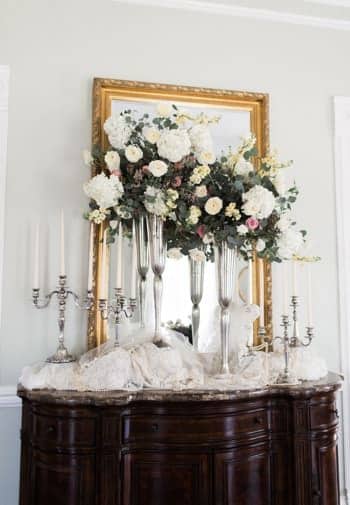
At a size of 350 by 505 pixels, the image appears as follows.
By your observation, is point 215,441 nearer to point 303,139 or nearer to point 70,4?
point 303,139

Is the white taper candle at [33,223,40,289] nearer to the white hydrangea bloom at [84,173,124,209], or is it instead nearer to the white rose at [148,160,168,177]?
the white hydrangea bloom at [84,173,124,209]

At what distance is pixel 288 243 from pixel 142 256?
73 centimetres

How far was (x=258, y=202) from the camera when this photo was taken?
207 cm

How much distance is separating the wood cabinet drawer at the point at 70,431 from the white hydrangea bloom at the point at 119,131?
1.28 m

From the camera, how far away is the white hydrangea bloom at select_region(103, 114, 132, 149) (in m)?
2.24

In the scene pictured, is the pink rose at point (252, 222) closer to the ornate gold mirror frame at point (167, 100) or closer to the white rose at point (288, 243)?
the white rose at point (288, 243)

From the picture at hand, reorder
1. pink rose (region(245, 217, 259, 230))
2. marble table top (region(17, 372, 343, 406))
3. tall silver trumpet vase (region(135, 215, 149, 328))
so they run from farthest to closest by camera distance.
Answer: tall silver trumpet vase (region(135, 215, 149, 328)) → pink rose (region(245, 217, 259, 230)) → marble table top (region(17, 372, 343, 406))

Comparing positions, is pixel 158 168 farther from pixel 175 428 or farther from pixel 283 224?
pixel 175 428

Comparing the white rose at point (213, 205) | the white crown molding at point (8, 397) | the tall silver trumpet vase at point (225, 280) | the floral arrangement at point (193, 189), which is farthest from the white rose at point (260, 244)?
the white crown molding at point (8, 397)

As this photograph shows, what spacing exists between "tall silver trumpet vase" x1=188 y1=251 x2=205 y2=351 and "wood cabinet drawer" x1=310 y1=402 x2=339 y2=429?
26.4 inches

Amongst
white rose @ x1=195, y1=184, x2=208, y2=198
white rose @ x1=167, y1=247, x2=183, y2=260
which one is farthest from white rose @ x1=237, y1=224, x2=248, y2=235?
white rose @ x1=167, y1=247, x2=183, y2=260

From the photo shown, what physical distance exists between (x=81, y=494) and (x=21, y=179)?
1564mm

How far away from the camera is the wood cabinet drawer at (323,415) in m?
2.07

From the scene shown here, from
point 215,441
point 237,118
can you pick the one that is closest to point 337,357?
point 215,441
